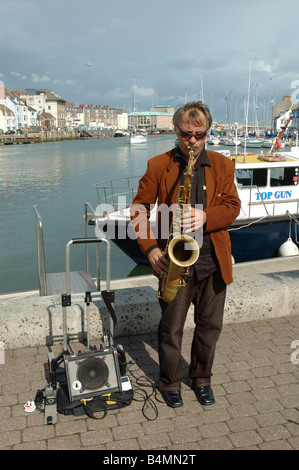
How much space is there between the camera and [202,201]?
3.33 metres

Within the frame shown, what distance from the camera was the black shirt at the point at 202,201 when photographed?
333 centimetres

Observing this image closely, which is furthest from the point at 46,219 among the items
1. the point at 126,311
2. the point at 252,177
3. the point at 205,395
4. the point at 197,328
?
the point at 205,395

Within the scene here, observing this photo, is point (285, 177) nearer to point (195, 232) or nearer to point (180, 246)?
point (195, 232)

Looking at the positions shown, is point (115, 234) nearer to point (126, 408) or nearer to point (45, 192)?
point (126, 408)

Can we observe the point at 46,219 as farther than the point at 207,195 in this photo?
Yes

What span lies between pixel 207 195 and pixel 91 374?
170 centimetres

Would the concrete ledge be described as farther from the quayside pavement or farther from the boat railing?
the boat railing

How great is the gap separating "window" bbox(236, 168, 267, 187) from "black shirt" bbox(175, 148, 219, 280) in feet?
34.4

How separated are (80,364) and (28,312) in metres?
1.07

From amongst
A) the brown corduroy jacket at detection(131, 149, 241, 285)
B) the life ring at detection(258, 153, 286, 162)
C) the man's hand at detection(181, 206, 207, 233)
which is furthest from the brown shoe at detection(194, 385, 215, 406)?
the life ring at detection(258, 153, 286, 162)

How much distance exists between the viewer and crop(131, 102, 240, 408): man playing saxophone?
3201 mm

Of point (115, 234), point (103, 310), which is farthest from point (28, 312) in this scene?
point (115, 234)

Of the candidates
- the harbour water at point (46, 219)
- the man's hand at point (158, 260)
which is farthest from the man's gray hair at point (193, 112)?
the harbour water at point (46, 219)

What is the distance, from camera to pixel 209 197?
332 centimetres
